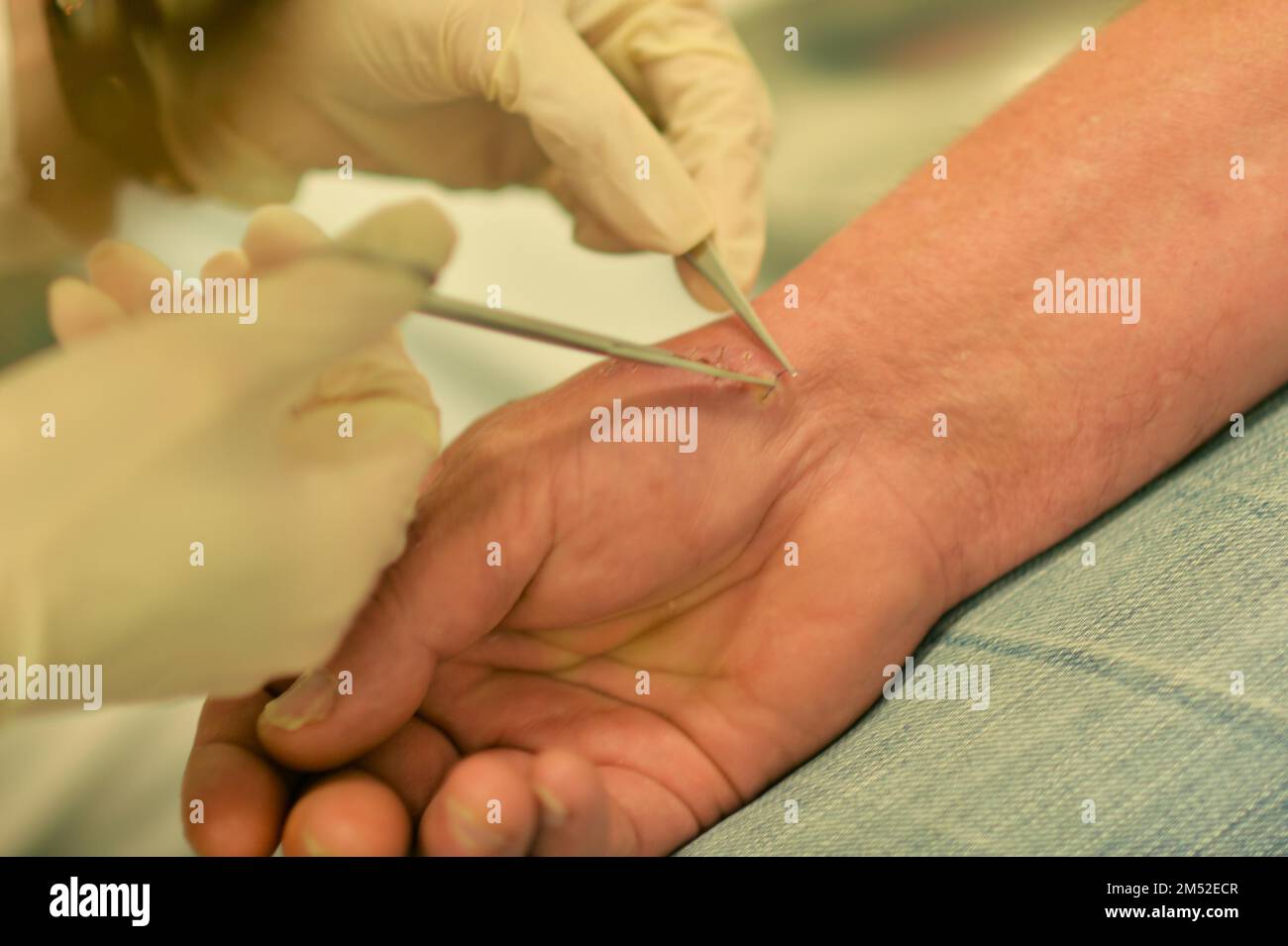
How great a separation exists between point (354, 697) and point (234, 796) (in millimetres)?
88

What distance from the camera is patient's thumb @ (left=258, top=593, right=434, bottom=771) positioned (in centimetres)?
61

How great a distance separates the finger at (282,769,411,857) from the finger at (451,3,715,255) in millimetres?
449

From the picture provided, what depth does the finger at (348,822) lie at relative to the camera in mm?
572

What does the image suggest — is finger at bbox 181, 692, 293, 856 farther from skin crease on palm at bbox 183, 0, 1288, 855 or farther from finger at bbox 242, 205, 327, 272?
finger at bbox 242, 205, 327, 272

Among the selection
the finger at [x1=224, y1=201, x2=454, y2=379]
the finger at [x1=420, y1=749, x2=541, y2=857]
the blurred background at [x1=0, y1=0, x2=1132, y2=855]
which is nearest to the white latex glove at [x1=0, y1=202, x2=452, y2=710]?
the finger at [x1=224, y1=201, x2=454, y2=379]

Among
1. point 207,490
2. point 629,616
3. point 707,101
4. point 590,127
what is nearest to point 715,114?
point 707,101

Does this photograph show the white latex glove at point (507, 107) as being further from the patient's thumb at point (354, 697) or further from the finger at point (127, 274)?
the patient's thumb at point (354, 697)

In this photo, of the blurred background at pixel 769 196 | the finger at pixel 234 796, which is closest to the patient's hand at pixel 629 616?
the finger at pixel 234 796

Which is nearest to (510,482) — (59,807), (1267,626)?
(1267,626)

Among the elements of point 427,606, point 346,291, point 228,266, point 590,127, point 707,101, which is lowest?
point 427,606

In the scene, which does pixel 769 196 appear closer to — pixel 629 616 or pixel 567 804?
pixel 629 616

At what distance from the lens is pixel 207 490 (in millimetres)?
529
